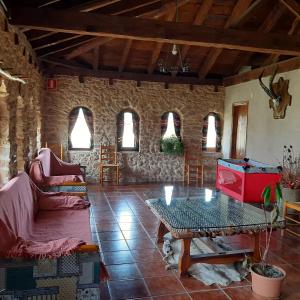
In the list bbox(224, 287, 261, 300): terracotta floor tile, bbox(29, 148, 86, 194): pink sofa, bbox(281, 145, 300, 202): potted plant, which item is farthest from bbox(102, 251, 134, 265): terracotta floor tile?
bbox(281, 145, 300, 202): potted plant

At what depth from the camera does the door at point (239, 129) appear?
7980 mm

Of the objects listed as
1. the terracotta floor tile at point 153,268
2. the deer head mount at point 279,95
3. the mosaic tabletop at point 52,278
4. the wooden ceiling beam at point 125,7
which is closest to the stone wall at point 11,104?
the wooden ceiling beam at point 125,7

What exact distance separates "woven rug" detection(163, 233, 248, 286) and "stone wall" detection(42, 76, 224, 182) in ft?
14.8

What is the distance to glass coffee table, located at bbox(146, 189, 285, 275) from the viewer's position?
9.95 feet

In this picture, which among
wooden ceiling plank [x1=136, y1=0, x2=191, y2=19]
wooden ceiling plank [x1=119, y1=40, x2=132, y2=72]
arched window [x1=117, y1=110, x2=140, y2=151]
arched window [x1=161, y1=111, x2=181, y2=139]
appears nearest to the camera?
wooden ceiling plank [x1=136, y1=0, x2=191, y2=19]

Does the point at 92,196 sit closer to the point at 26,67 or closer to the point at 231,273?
the point at 26,67

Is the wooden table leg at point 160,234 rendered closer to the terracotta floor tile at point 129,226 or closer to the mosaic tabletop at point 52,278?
the terracotta floor tile at point 129,226

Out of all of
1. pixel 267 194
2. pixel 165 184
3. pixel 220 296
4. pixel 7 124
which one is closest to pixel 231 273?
pixel 220 296

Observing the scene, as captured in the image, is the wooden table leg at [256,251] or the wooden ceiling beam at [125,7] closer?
the wooden table leg at [256,251]

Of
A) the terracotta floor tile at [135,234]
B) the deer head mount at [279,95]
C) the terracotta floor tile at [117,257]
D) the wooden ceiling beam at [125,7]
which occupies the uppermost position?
the wooden ceiling beam at [125,7]

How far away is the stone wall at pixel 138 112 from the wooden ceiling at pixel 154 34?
0.30m

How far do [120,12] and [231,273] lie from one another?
13.4ft

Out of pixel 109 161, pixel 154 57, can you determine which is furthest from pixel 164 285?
pixel 154 57

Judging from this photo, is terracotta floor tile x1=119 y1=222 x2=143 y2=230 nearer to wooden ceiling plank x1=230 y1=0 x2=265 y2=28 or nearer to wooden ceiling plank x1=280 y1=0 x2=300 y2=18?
wooden ceiling plank x1=230 y1=0 x2=265 y2=28
